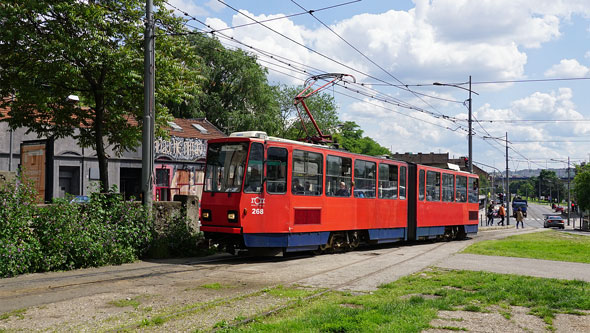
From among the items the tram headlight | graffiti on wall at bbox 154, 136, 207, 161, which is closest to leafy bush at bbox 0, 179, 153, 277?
the tram headlight

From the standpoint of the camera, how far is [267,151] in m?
13.7

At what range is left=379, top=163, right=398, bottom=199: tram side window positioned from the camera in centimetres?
1844

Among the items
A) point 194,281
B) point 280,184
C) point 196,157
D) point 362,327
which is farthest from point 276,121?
point 362,327

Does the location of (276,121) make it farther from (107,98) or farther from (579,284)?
(579,284)

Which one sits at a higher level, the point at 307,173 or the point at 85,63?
the point at 85,63

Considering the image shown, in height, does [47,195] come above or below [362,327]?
above

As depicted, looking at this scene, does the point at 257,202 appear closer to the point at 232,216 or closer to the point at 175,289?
the point at 232,216

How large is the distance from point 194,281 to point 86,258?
9.82 ft

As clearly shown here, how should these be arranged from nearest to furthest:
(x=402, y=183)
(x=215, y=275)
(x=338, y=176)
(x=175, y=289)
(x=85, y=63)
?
1. (x=175, y=289)
2. (x=215, y=275)
3. (x=338, y=176)
4. (x=85, y=63)
5. (x=402, y=183)

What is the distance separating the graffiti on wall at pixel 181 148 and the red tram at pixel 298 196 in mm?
17407

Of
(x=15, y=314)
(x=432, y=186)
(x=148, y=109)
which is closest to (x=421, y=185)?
(x=432, y=186)

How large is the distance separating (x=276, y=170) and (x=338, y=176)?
9.22 ft

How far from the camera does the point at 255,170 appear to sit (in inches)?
534

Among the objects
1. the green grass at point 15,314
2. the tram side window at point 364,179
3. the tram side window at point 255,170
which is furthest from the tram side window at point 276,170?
the green grass at point 15,314
